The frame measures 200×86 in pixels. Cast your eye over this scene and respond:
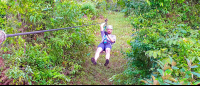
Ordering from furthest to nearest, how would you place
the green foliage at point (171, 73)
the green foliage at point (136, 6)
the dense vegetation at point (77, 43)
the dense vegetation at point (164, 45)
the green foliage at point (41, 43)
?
the green foliage at point (136, 6) < the green foliage at point (41, 43) < the dense vegetation at point (77, 43) < the dense vegetation at point (164, 45) < the green foliage at point (171, 73)

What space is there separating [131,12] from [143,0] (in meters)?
0.48

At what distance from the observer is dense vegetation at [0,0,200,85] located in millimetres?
3557

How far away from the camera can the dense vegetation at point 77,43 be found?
3.56 m

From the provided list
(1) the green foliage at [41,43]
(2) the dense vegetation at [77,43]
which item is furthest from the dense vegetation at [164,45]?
(1) the green foliage at [41,43]

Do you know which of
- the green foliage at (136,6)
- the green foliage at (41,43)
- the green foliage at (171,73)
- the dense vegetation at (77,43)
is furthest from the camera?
the green foliage at (136,6)

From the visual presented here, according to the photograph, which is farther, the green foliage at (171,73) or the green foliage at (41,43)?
the green foliage at (41,43)

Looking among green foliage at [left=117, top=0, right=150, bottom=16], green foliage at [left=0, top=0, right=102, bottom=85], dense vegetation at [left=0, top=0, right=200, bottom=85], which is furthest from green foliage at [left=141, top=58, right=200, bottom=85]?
green foliage at [left=117, top=0, right=150, bottom=16]

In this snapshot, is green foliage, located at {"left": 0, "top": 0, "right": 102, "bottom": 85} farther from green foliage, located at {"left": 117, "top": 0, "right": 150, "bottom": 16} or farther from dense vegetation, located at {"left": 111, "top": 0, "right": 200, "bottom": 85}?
green foliage, located at {"left": 117, "top": 0, "right": 150, "bottom": 16}

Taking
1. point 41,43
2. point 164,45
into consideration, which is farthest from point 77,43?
point 164,45

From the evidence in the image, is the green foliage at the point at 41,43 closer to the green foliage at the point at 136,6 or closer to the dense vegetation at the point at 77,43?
the dense vegetation at the point at 77,43

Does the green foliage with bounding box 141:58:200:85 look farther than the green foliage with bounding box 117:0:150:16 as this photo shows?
No

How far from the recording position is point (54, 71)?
425cm

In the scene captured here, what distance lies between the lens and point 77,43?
5094 mm

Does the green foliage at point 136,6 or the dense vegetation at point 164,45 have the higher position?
the green foliage at point 136,6
